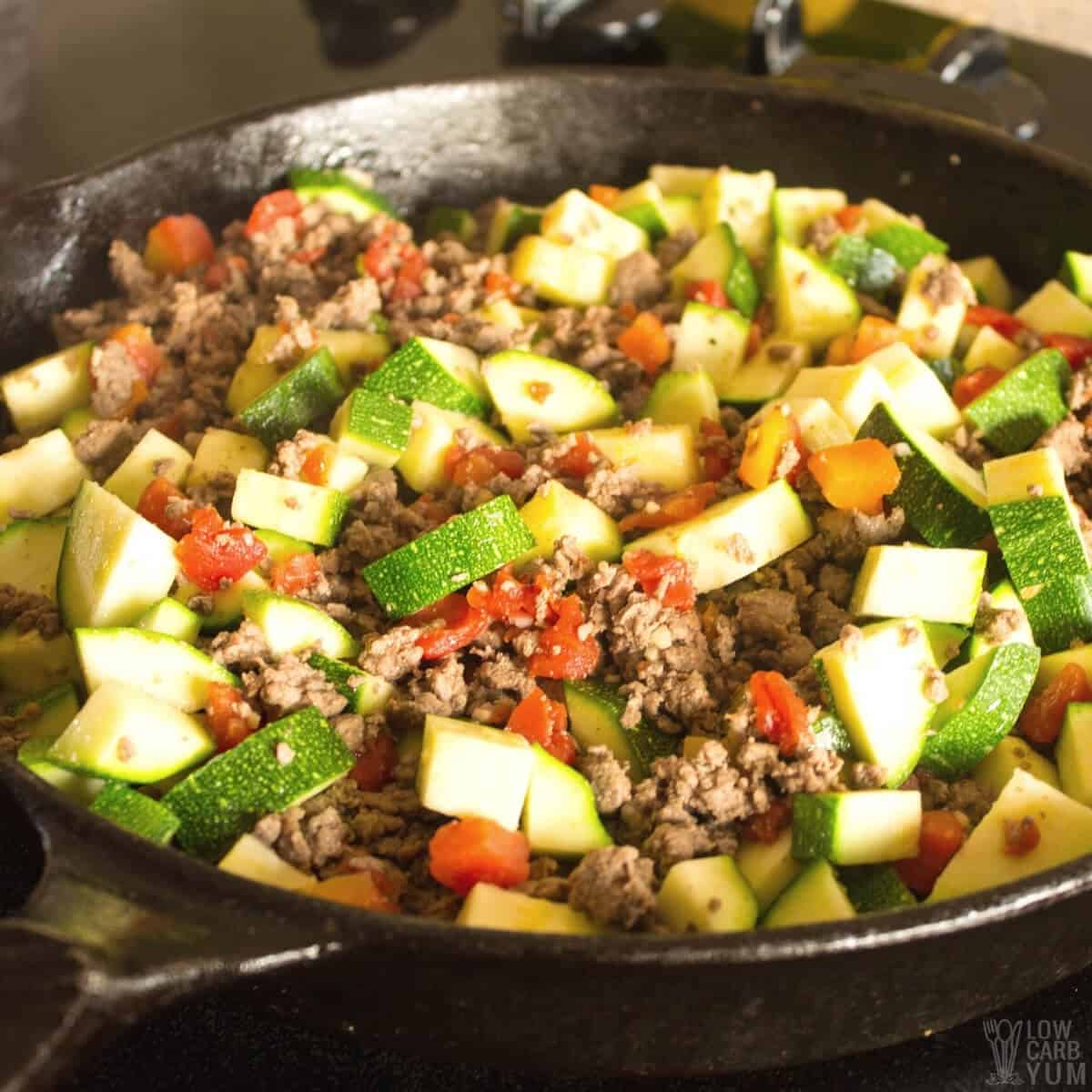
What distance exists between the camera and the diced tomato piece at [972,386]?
2.62m

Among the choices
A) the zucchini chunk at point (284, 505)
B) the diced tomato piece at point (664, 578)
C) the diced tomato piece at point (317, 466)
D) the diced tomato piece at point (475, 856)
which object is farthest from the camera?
the diced tomato piece at point (317, 466)

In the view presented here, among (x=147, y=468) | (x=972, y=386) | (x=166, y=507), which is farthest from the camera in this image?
(x=972, y=386)

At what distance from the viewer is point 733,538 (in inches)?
84.7

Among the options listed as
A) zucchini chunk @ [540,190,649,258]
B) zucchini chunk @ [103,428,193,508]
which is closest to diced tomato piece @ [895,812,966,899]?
zucchini chunk @ [103,428,193,508]

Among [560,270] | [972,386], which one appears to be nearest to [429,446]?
[560,270]

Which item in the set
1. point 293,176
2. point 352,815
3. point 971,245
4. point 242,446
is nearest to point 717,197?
point 971,245

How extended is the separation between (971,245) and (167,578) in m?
1.97

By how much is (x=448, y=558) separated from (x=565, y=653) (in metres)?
0.23

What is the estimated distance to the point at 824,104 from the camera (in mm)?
3049

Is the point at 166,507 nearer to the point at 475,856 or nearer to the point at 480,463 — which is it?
the point at 480,463

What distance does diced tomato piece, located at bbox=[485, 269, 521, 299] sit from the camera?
2797 millimetres

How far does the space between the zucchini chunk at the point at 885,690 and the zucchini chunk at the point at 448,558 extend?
0.52 m

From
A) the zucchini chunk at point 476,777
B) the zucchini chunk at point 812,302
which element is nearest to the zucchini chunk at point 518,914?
the zucchini chunk at point 476,777

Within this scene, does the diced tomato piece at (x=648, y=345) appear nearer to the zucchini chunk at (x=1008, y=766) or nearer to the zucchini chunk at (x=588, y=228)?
the zucchini chunk at (x=588, y=228)
